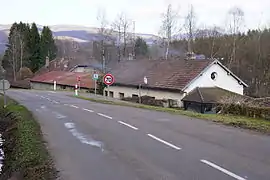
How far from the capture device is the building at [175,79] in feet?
124

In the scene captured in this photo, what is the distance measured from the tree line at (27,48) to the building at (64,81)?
42.5 ft

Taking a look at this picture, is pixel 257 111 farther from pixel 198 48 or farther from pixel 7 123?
pixel 198 48

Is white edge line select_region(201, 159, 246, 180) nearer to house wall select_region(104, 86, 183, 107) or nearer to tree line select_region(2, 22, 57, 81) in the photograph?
house wall select_region(104, 86, 183, 107)

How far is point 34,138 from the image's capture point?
1215cm

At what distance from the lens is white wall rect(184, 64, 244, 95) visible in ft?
125

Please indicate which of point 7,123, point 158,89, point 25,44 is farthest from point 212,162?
point 25,44

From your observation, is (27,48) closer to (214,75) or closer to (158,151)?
(214,75)

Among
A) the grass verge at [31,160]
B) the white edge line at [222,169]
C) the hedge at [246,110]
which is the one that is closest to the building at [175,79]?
the hedge at [246,110]

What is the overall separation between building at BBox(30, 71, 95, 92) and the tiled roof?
731 centimetres

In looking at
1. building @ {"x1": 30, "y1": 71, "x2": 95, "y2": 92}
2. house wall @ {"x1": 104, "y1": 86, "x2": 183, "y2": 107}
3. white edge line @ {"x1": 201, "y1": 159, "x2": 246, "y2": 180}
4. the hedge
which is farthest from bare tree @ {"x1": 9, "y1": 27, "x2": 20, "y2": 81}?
white edge line @ {"x1": 201, "y1": 159, "x2": 246, "y2": 180}

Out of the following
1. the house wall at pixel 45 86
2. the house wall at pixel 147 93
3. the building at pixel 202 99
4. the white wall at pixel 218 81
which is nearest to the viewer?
the building at pixel 202 99

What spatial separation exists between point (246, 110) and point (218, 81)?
73.4 ft

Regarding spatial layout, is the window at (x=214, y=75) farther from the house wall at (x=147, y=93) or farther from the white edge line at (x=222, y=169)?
the white edge line at (x=222, y=169)

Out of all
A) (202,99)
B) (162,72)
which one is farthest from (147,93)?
(202,99)
